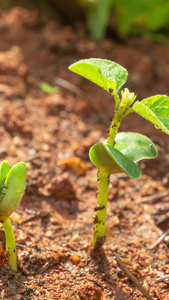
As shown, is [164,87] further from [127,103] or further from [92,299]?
[92,299]

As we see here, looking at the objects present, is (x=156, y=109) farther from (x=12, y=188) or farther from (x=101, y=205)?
(x=12, y=188)

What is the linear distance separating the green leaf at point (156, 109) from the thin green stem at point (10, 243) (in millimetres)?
505

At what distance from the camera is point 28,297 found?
42.9 inches

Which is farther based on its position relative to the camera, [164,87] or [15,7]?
[15,7]

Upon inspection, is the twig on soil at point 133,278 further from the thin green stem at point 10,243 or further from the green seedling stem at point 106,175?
the thin green stem at point 10,243

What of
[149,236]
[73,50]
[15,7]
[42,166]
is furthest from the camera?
[15,7]

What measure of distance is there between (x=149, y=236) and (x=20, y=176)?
677mm

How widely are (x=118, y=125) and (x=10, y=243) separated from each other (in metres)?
0.48

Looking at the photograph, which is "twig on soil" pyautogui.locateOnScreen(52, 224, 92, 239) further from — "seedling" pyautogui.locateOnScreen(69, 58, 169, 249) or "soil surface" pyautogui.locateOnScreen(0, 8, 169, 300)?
"seedling" pyautogui.locateOnScreen(69, 58, 169, 249)

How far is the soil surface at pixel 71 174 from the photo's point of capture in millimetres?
1208

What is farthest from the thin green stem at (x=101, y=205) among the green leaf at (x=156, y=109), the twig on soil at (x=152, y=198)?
the twig on soil at (x=152, y=198)

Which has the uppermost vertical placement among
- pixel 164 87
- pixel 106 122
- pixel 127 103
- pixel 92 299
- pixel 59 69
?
pixel 59 69

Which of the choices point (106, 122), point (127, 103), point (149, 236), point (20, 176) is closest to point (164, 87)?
point (106, 122)

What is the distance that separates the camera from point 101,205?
3.84ft
